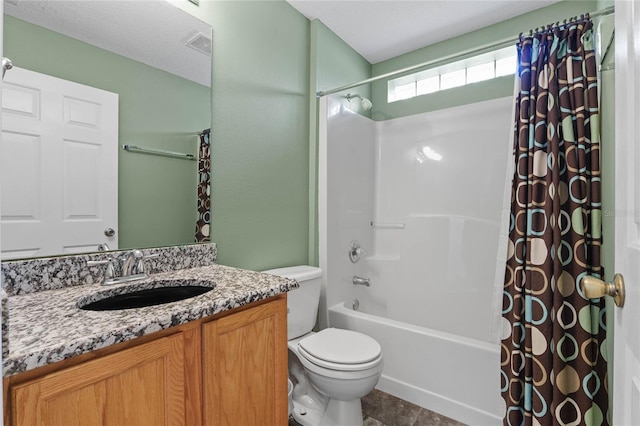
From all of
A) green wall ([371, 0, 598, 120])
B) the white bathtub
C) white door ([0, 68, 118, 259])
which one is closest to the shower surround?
the white bathtub

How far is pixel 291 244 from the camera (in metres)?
2.09

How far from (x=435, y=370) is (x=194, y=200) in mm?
1611

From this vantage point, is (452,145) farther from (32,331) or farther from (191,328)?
(32,331)

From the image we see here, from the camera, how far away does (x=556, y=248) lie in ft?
4.36

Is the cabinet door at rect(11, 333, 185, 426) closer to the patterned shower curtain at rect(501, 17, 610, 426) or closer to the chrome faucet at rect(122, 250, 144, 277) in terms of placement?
the chrome faucet at rect(122, 250, 144, 277)

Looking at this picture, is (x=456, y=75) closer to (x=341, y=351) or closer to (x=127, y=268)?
(x=341, y=351)

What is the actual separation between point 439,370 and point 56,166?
2027 mm

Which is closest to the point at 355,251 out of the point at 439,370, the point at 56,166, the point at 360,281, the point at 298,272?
the point at 360,281

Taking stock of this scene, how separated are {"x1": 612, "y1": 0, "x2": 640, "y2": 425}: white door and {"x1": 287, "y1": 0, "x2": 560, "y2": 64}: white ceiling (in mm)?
1646

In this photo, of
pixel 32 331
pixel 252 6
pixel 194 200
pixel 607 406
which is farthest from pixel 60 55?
pixel 607 406

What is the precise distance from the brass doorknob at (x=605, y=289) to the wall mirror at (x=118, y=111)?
57.2 inches

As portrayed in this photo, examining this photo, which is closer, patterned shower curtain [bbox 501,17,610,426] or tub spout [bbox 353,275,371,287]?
patterned shower curtain [bbox 501,17,610,426]

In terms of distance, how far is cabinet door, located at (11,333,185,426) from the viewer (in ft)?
2.13

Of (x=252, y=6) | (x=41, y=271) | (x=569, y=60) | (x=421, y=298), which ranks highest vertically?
(x=252, y=6)
